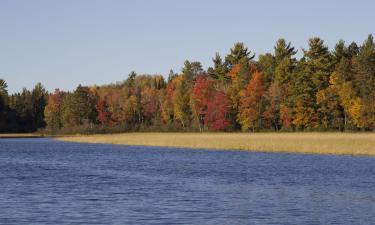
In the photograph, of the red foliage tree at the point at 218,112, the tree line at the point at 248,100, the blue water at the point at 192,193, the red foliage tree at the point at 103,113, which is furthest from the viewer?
the red foliage tree at the point at 103,113

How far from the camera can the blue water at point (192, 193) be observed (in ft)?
85.9

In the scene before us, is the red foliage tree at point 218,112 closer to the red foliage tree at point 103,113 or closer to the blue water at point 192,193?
the red foliage tree at point 103,113

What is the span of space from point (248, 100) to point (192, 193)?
91064 mm

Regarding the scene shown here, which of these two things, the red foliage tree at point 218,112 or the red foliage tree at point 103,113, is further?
the red foliage tree at point 103,113

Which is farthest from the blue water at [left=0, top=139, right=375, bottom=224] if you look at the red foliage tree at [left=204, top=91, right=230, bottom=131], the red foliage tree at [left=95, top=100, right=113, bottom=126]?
the red foliage tree at [left=95, top=100, right=113, bottom=126]

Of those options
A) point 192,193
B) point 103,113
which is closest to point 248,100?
point 103,113

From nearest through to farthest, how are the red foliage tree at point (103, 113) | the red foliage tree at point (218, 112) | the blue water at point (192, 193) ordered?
the blue water at point (192, 193)
the red foliage tree at point (218, 112)
the red foliage tree at point (103, 113)

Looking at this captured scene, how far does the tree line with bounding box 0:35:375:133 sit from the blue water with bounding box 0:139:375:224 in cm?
6060

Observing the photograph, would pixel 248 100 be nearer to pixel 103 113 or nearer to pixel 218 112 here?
pixel 218 112

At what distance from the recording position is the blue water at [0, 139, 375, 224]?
26172 mm

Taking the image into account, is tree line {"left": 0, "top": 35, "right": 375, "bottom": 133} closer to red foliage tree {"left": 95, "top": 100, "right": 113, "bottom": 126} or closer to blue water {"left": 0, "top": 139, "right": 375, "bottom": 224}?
red foliage tree {"left": 95, "top": 100, "right": 113, "bottom": 126}

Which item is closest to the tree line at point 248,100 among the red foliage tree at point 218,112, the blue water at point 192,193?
the red foliage tree at point 218,112

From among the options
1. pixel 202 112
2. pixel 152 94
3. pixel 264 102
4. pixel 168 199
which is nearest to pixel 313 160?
pixel 168 199

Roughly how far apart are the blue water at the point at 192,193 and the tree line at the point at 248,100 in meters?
60.6
